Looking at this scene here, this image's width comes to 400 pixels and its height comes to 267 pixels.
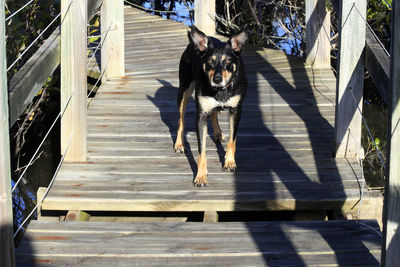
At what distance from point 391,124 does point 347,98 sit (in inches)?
77.6

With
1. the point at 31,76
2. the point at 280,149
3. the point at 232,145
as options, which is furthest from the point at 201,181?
the point at 31,76

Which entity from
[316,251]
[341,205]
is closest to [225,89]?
[341,205]

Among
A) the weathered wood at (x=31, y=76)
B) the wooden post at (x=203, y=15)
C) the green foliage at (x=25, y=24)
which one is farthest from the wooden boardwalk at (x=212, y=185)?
the wooden post at (x=203, y=15)

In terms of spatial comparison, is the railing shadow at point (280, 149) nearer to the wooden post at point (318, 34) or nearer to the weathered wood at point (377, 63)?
the wooden post at point (318, 34)

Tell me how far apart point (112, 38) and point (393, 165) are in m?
4.39

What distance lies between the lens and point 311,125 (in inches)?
220

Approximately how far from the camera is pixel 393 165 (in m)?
2.82

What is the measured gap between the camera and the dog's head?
4516mm

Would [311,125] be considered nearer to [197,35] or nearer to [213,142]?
[213,142]

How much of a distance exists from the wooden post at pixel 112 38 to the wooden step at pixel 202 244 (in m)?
3.12

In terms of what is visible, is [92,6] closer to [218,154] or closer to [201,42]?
[201,42]

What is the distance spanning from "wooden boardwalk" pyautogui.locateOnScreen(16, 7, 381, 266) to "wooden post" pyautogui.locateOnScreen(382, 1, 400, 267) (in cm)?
46

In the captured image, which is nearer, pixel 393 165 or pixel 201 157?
pixel 393 165

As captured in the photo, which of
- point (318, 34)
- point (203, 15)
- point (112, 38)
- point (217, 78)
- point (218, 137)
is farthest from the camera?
point (203, 15)
